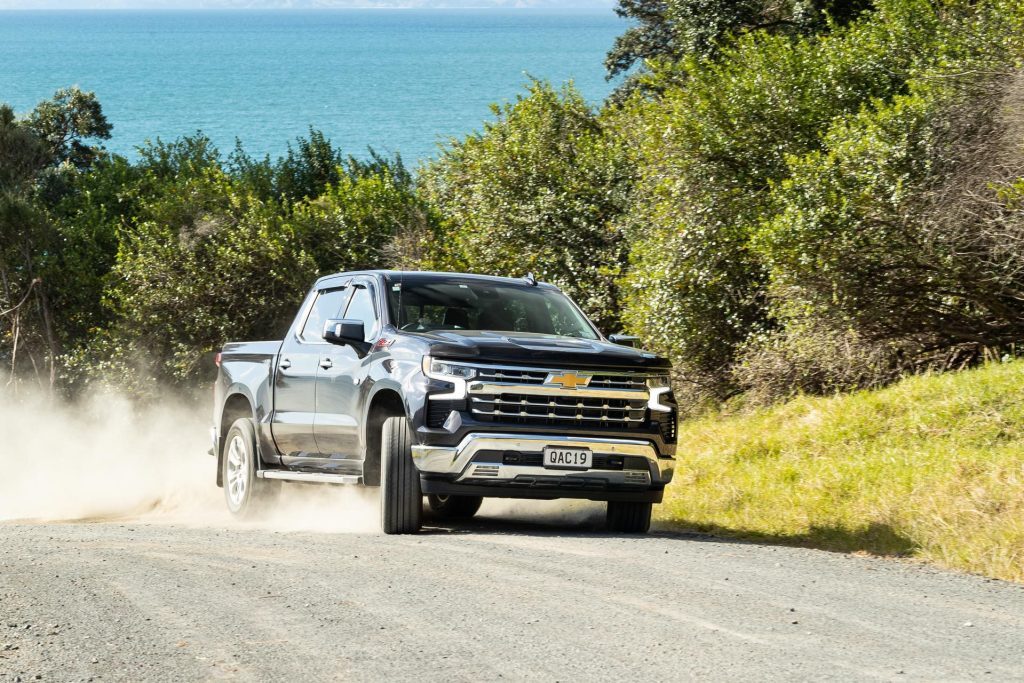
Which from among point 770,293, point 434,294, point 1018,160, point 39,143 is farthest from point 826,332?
point 39,143

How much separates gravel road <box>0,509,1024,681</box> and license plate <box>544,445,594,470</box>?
0.53m

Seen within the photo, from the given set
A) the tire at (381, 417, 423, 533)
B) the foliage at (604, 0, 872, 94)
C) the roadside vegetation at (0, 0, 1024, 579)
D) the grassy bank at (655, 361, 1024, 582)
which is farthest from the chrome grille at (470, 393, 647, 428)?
the foliage at (604, 0, 872, 94)

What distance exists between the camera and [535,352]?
9.68 metres

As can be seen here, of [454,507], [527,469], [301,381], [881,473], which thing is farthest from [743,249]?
[527,469]

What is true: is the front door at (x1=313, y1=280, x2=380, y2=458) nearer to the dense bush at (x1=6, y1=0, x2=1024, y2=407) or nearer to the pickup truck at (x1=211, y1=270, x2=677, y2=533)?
the pickup truck at (x1=211, y1=270, x2=677, y2=533)

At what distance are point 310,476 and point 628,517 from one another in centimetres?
259

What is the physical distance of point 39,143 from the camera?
35.4m

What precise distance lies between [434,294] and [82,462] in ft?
70.0

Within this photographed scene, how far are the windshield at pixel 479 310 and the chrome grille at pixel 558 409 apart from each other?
40.5 inches

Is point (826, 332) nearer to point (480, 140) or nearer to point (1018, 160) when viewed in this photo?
point (1018, 160)

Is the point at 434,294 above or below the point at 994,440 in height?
above

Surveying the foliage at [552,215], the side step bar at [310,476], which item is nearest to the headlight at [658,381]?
the side step bar at [310,476]

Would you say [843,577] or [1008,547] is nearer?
[843,577]

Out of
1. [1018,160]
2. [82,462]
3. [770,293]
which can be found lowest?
[82,462]
